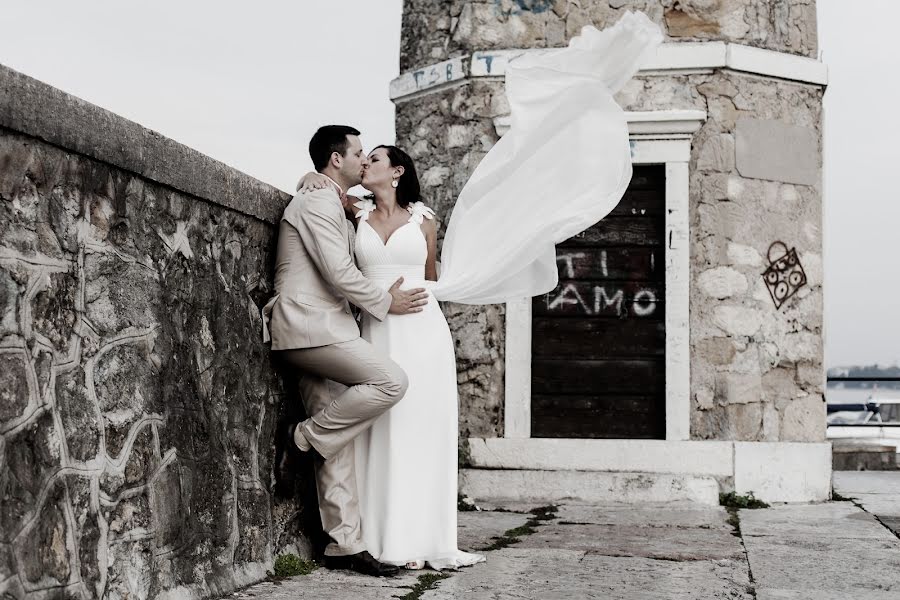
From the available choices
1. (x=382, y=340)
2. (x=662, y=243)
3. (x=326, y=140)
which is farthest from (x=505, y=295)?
(x=662, y=243)

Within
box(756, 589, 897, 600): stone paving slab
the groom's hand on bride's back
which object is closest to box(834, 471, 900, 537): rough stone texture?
box(756, 589, 897, 600): stone paving slab

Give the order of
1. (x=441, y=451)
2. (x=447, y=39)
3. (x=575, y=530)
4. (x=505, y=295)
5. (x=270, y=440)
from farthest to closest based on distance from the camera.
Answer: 1. (x=447, y=39)
2. (x=575, y=530)
3. (x=505, y=295)
4. (x=441, y=451)
5. (x=270, y=440)

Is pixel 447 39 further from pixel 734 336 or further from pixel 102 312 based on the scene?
pixel 102 312

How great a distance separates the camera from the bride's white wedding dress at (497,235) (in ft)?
14.7

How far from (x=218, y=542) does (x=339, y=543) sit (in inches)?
27.1

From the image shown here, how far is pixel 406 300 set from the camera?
4.52 m

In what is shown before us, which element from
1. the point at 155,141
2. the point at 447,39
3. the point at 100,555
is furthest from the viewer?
the point at 447,39

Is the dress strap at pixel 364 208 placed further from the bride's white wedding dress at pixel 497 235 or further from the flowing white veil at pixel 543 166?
the flowing white veil at pixel 543 166

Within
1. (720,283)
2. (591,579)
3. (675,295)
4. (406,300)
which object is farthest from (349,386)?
(720,283)

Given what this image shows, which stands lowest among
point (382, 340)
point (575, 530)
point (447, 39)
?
point (575, 530)

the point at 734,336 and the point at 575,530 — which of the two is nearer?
the point at 575,530

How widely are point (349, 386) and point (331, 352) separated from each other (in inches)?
7.6

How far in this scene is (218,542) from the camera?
3.76 metres

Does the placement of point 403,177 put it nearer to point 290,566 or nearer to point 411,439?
point 411,439
